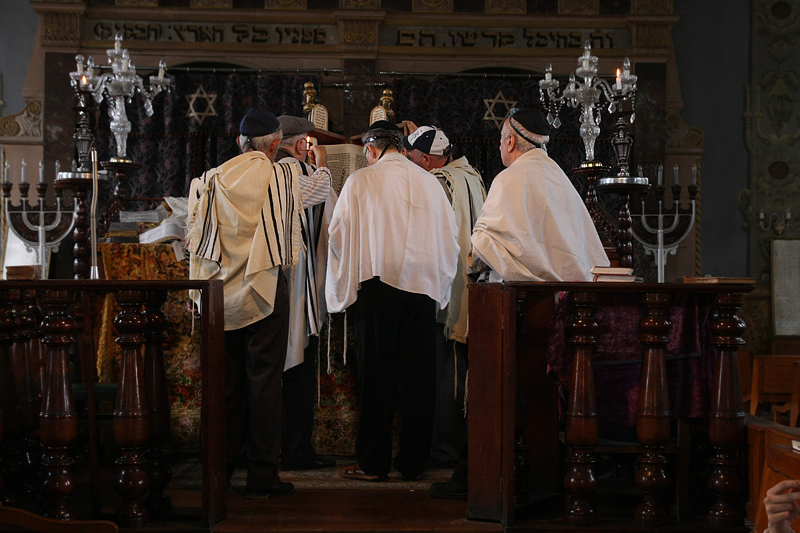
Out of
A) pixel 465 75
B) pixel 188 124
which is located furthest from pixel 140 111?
pixel 465 75

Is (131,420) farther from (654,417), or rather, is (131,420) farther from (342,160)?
(342,160)

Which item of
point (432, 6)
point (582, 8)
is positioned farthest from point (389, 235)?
point (582, 8)

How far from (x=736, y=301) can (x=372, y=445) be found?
5.86 feet

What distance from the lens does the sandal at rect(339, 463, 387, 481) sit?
3756 millimetres

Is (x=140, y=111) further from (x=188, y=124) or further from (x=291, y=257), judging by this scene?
(x=291, y=257)

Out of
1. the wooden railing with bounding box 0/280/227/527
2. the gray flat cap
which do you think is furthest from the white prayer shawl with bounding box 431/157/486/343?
the wooden railing with bounding box 0/280/227/527

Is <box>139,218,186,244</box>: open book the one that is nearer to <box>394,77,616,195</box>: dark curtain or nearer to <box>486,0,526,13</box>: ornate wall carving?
<box>394,77,616,195</box>: dark curtain

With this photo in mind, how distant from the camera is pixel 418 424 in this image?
3770 millimetres

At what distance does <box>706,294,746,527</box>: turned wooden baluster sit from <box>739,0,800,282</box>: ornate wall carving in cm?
653

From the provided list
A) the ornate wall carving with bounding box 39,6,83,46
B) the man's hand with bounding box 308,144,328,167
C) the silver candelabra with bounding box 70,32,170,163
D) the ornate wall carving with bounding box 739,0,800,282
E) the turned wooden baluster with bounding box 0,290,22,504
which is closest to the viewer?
the turned wooden baluster with bounding box 0,290,22,504

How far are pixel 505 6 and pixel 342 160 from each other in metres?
4.76

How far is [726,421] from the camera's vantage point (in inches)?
116

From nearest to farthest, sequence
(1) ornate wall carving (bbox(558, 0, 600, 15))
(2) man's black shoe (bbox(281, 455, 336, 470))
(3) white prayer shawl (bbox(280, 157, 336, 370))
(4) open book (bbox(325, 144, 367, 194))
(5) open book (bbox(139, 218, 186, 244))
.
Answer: (3) white prayer shawl (bbox(280, 157, 336, 370))
(2) man's black shoe (bbox(281, 455, 336, 470))
(5) open book (bbox(139, 218, 186, 244))
(4) open book (bbox(325, 144, 367, 194))
(1) ornate wall carving (bbox(558, 0, 600, 15))

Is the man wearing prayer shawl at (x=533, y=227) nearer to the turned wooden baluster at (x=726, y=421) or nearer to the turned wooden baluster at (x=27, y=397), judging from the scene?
the turned wooden baluster at (x=726, y=421)
